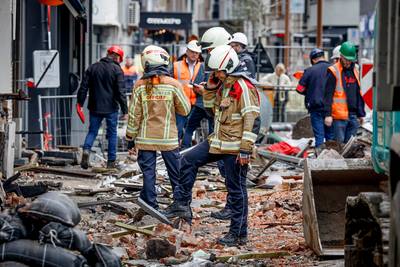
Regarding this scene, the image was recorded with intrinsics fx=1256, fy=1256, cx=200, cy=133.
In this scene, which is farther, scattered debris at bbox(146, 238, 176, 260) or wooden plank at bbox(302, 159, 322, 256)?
scattered debris at bbox(146, 238, 176, 260)

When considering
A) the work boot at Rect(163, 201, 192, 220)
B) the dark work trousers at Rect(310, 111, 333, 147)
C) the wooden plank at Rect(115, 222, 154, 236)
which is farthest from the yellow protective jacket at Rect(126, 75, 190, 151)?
the dark work trousers at Rect(310, 111, 333, 147)

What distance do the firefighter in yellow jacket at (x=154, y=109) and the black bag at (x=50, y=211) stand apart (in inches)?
183

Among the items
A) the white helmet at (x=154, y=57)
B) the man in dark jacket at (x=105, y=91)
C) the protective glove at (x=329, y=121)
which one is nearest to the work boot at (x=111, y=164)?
the man in dark jacket at (x=105, y=91)

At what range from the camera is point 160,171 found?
17.8 meters

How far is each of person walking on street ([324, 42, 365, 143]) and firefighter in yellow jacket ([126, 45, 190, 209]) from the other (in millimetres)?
5179

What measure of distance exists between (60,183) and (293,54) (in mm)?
22854

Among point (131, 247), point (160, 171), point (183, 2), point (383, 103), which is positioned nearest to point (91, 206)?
point (131, 247)

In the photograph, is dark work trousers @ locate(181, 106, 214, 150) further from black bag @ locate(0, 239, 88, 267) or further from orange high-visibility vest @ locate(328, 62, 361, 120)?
black bag @ locate(0, 239, 88, 267)

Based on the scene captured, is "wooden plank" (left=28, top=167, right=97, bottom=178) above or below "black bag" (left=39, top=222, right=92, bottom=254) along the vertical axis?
below

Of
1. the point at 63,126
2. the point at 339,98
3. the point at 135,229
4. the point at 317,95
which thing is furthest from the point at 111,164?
the point at 135,229

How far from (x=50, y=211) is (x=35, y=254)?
0.31 m

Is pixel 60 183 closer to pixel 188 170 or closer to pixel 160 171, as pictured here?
pixel 160 171

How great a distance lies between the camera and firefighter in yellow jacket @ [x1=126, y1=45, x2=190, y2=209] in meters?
13.3

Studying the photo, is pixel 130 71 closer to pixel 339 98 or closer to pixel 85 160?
pixel 85 160
